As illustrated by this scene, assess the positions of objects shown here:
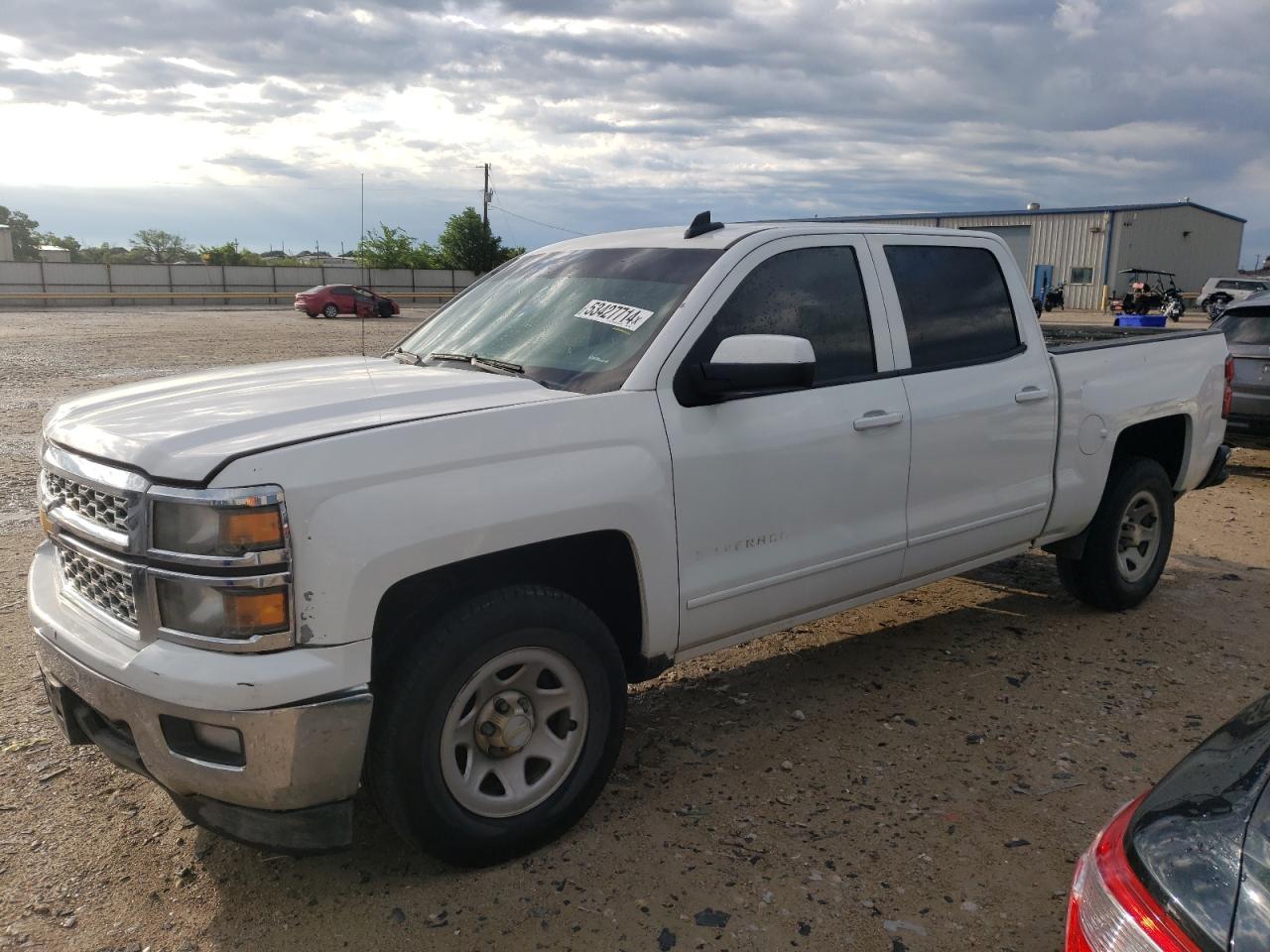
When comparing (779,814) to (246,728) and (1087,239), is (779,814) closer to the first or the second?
(246,728)

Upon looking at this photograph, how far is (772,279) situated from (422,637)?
73.5 inches

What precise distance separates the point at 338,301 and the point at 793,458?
1502 inches

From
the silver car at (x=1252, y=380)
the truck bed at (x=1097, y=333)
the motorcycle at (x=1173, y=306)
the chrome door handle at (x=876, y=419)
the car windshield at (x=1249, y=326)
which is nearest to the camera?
the chrome door handle at (x=876, y=419)

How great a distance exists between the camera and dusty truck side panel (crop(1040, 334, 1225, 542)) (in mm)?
4785

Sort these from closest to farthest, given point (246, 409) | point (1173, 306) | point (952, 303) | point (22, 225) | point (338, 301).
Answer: point (246, 409)
point (952, 303)
point (1173, 306)
point (338, 301)
point (22, 225)

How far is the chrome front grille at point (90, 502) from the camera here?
2668 millimetres

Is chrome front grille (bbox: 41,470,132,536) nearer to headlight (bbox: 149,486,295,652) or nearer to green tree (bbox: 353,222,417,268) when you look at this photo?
headlight (bbox: 149,486,295,652)

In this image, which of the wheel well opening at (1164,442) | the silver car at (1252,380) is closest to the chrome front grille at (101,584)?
the wheel well opening at (1164,442)

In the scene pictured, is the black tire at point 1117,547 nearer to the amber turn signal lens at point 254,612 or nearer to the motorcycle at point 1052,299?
the amber turn signal lens at point 254,612

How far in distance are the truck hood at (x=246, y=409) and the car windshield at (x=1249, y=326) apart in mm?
8190

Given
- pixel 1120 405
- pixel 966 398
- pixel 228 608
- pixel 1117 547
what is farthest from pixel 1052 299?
pixel 228 608

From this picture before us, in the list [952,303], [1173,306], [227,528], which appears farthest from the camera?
[1173,306]

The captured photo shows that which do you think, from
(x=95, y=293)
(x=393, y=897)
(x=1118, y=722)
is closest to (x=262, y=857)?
(x=393, y=897)

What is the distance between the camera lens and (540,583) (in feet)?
10.3
